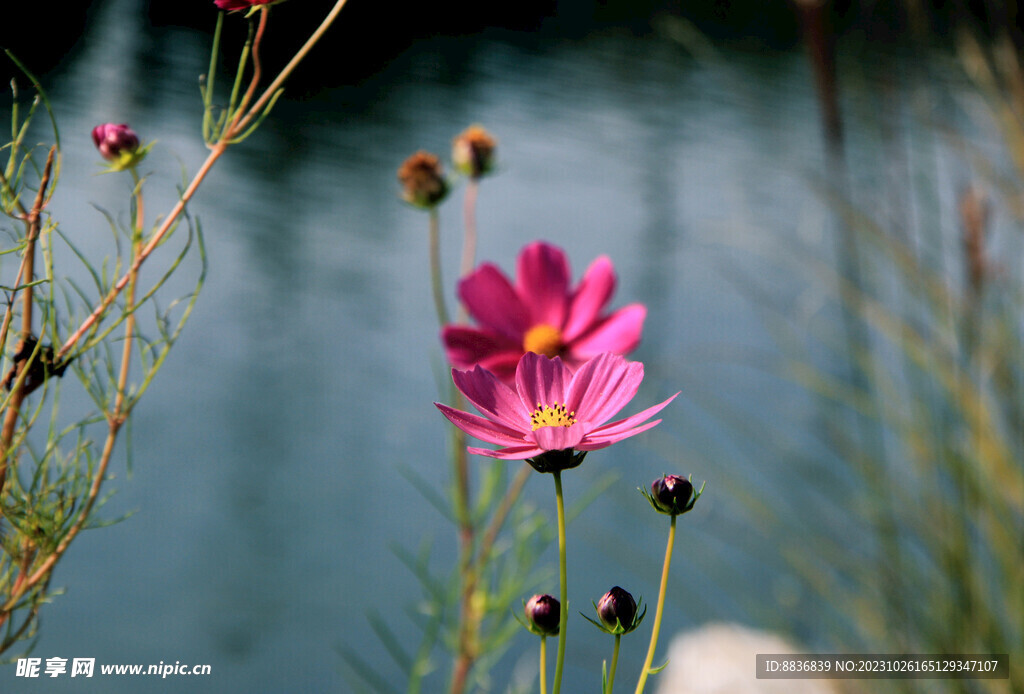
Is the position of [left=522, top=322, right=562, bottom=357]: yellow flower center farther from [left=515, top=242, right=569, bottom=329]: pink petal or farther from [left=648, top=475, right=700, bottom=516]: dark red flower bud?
[left=648, top=475, right=700, bottom=516]: dark red flower bud

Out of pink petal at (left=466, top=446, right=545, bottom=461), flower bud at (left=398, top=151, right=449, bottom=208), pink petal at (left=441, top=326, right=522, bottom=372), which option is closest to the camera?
pink petal at (left=466, top=446, right=545, bottom=461)

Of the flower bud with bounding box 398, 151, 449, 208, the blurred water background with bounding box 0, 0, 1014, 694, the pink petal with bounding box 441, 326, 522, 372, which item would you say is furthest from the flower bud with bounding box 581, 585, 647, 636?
the blurred water background with bounding box 0, 0, 1014, 694

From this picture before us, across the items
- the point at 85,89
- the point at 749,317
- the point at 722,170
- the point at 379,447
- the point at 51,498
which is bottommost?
the point at 379,447

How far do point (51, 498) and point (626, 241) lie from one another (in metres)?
3.13

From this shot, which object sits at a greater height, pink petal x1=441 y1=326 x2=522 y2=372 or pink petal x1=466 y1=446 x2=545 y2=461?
pink petal x1=466 y1=446 x2=545 y2=461

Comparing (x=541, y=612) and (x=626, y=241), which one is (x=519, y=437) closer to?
(x=541, y=612)

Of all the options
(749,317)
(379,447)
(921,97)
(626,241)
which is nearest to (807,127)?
(626,241)

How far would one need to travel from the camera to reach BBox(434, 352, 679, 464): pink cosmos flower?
15 cm

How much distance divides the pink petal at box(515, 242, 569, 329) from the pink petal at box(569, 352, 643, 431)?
0.17 metres

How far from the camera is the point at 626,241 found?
327 centimetres

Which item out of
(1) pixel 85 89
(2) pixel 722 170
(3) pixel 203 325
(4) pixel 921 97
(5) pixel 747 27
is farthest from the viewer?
(5) pixel 747 27

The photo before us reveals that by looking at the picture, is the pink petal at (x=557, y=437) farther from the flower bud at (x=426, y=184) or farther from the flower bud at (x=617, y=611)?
the flower bud at (x=426, y=184)

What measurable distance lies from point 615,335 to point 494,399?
0.45 ft

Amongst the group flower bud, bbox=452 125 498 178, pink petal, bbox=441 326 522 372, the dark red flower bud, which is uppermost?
the dark red flower bud
